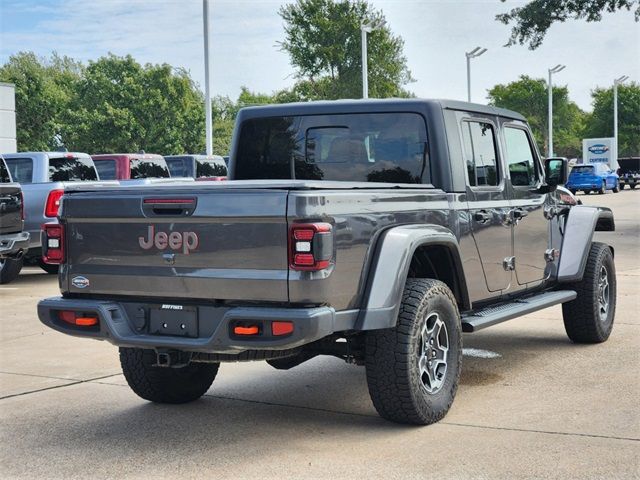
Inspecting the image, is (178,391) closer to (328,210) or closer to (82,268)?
(82,268)

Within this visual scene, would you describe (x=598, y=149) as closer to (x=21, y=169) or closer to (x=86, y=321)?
A: (x=21, y=169)

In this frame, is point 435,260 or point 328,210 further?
point 435,260

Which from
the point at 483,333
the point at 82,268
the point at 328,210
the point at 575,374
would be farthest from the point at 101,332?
the point at 483,333

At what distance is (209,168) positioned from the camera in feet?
78.7

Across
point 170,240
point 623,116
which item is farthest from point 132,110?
point 170,240

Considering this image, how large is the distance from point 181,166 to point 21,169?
9.24 metres

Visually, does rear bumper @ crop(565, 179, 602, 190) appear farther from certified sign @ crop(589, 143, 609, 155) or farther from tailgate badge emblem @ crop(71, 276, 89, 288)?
tailgate badge emblem @ crop(71, 276, 89, 288)

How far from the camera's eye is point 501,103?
9662 centimetres

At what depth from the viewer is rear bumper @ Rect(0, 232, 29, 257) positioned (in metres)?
12.7

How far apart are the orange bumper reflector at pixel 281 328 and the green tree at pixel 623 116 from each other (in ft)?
282

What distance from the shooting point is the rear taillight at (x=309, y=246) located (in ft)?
15.8

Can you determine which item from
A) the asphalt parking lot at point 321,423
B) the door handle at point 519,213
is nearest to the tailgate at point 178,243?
the asphalt parking lot at point 321,423

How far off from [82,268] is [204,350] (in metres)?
0.98

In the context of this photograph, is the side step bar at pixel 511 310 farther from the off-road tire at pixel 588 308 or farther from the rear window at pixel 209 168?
the rear window at pixel 209 168
